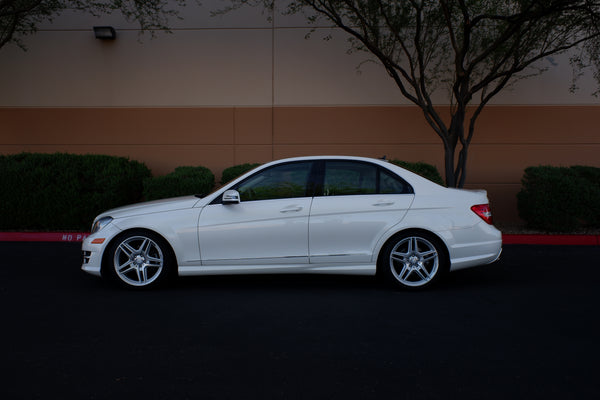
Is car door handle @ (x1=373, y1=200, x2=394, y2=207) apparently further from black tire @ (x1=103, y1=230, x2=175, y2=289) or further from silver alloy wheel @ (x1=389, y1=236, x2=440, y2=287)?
black tire @ (x1=103, y1=230, x2=175, y2=289)

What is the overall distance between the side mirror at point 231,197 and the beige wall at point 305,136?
22.7 ft

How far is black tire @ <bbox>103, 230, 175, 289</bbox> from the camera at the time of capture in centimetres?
598

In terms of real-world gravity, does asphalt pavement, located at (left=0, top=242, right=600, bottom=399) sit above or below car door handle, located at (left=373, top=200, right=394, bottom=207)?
below

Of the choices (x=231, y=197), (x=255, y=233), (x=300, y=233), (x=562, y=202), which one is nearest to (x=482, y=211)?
(x=300, y=233)

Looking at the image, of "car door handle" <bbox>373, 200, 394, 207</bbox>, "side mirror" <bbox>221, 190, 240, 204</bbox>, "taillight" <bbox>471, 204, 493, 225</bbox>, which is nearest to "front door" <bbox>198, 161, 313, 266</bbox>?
"side mirror" <bbox>221, 190, 240, 204</bbox>

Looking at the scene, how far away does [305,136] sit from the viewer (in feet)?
41.8

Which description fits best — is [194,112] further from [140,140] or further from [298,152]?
[298,152]

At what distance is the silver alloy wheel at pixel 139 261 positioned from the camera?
19.6 ft

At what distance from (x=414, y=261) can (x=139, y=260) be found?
3.12 m

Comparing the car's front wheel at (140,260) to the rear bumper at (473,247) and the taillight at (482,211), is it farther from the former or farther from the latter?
the taillight at (482,211)

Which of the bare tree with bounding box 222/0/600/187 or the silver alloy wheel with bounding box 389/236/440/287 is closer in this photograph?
A: the silver alloy wheel with bounding box 389/236/440/287

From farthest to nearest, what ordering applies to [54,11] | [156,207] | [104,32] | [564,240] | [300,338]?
[104,32], [54,11], [564,240], [156,207], [300,338]

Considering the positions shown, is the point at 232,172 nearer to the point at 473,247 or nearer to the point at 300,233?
the point at 300,233

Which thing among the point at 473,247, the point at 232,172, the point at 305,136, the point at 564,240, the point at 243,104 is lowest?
the point at 564,240
